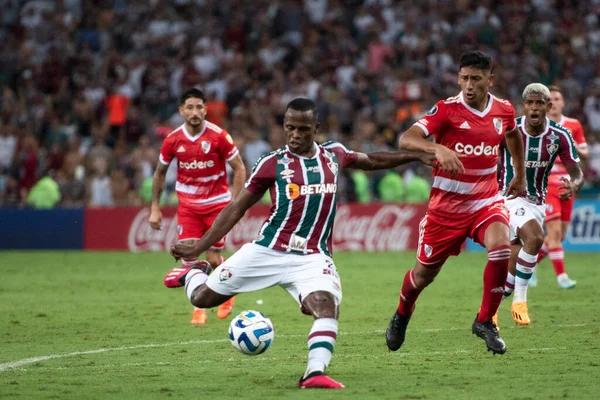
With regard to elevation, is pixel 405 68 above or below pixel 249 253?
above

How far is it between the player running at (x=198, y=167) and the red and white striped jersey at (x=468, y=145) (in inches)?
150

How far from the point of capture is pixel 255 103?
2641 cm

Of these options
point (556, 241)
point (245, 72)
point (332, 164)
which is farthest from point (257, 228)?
point (332, 164)

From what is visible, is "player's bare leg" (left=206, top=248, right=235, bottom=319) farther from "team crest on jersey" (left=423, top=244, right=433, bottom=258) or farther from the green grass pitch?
"team crest on jersey" (left=423, top=244, right=433, bottom=258)

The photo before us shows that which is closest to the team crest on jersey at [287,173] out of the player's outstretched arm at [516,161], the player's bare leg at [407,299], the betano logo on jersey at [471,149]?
the betano logo on jersey at [471,149]

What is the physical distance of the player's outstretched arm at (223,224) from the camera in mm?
8383

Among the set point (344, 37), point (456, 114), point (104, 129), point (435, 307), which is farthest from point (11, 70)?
point (456, 114)

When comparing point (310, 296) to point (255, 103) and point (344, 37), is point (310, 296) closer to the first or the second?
point (255, 103)

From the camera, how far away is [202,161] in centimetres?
1307

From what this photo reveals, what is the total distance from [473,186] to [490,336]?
4.26ft

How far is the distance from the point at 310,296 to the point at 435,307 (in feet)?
20.0

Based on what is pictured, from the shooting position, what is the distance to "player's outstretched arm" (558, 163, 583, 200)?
11.2 meters

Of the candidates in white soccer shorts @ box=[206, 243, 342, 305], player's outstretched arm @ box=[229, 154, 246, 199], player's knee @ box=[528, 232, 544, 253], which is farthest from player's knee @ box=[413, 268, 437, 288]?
player's outstretched arm @ box=[229, 154, 246, 199]

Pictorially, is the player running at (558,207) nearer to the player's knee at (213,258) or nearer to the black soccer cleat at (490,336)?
the player's knee at (213,258)
